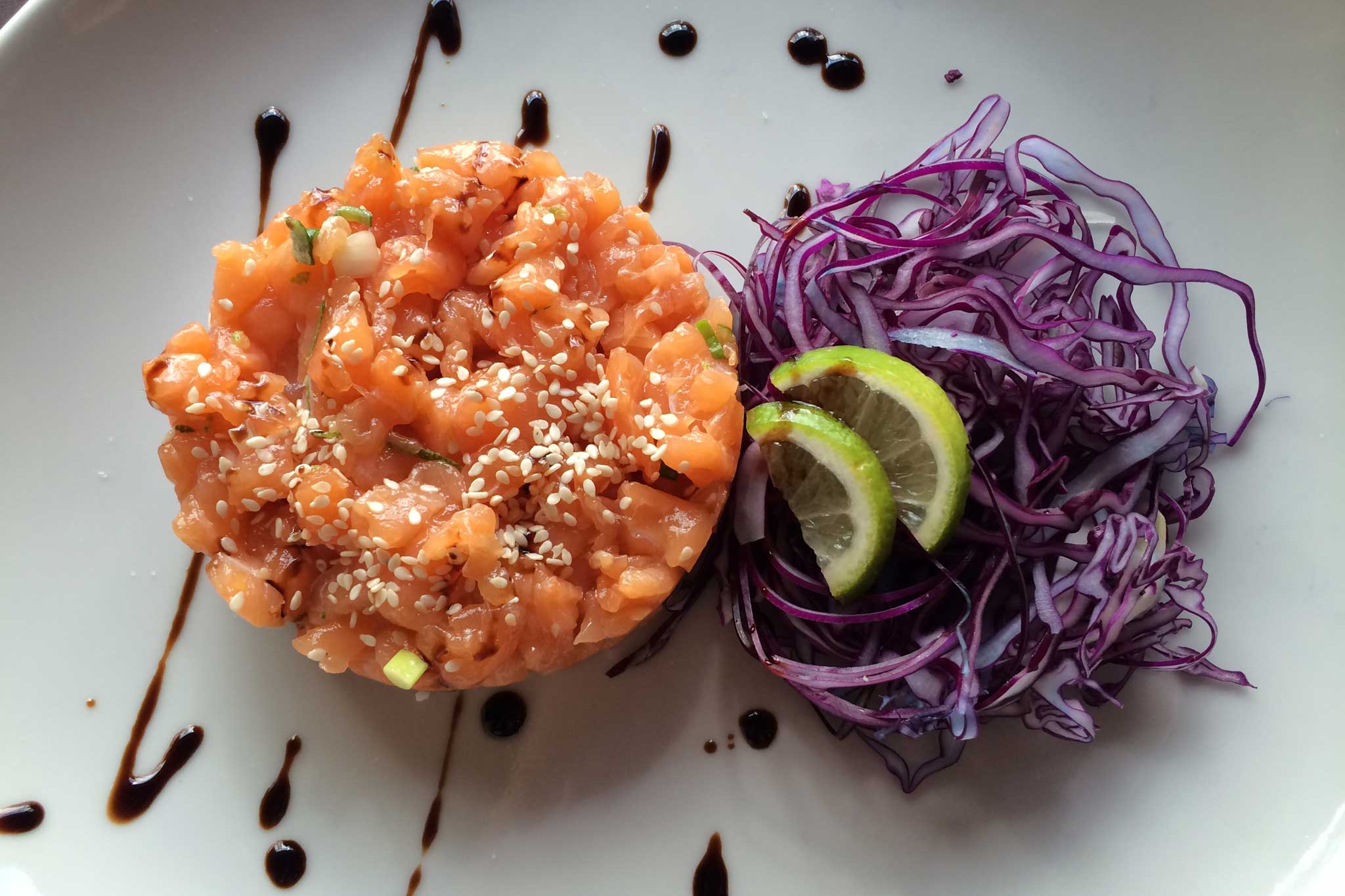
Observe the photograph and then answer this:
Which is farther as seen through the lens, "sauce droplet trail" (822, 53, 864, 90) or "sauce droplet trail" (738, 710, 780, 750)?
"sauce droplet trail" (822, 53, 864, 90)

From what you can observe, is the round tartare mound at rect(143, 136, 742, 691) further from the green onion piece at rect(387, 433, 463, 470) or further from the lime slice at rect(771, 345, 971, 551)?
the lime slice at rect(771, 345, 971, 551)

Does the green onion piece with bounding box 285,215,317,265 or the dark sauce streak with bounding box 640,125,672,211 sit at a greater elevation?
the dark sauce streak with bounding box 640,125,672,211

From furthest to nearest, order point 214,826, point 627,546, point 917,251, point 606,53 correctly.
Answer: point 606,53
point 214,826
point 917,251
point 627,546

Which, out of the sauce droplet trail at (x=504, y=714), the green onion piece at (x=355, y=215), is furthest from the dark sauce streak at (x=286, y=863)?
the green onion piece at (x=355, y=215)

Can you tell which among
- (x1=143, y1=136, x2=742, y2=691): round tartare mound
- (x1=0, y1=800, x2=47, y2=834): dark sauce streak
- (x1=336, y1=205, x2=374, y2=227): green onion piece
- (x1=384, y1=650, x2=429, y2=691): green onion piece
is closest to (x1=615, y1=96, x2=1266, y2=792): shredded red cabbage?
(x1=143, y1=136, x2=742, y2=691): round tartare mound

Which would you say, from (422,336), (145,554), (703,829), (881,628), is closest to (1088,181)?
(881,628)

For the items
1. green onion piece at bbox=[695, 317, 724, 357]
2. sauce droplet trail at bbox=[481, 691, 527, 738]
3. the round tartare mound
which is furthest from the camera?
sauce droplet trail at bbox=[481, 691, 527, 738]

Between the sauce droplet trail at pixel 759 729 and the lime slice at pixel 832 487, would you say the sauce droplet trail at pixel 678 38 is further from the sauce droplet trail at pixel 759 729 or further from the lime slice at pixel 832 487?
the sauce droplet trail at pixel 759 729

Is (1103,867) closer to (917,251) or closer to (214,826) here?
(917,251)
